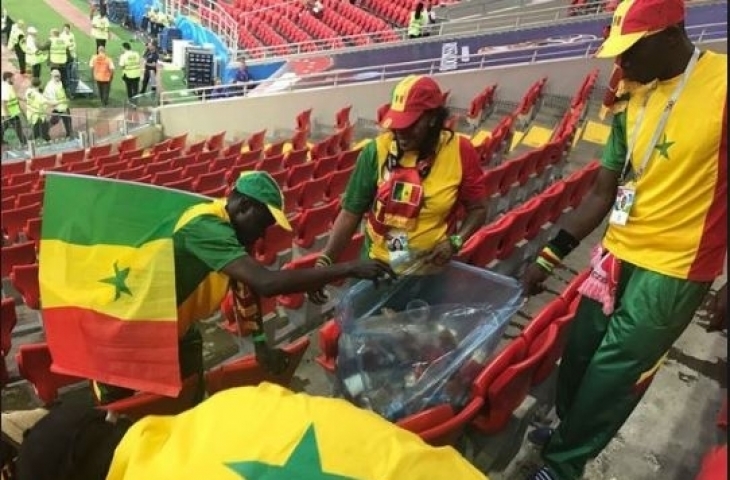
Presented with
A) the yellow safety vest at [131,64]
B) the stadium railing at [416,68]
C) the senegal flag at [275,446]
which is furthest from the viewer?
the yellow safety vest at [131,64]

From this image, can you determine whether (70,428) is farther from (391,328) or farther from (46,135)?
(46,135)

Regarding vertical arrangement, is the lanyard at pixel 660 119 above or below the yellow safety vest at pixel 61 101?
above

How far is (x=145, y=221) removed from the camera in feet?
7.54

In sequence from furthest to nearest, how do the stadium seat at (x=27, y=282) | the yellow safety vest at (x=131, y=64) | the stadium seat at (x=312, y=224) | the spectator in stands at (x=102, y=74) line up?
the yellow safety vest at (x=131, y=64) → the spectator in stands at (x=102, y=74) → the stadium seat at (x=312, y=224) → the stadium seat at (x=27, y=282)

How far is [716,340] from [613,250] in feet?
5.22

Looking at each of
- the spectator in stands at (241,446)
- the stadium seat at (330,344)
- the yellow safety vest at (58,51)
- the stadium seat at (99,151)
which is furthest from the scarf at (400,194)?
the yellow safety vest at (58,51)

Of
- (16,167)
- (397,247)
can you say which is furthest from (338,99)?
(397,247)

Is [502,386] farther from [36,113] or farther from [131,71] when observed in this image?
[131,71]

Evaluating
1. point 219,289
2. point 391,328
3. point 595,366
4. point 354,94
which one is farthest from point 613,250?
point 354,94

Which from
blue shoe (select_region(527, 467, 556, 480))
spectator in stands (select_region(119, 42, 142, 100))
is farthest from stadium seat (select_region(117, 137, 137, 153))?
blue shoe (select_region(527, 467, 556, 480))

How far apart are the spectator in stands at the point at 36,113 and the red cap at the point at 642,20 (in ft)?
28.7

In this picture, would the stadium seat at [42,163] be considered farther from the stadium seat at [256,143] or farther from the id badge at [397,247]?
the id badge at [397,247]

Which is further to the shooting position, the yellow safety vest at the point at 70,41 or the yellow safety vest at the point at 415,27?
the yellow safety vest at the point at 70,41

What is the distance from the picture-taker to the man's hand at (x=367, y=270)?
2383mm
